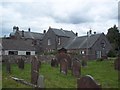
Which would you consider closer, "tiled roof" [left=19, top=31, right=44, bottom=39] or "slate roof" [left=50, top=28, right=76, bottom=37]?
"slate roof" [left=50, top=28, right=76, bottom=37]

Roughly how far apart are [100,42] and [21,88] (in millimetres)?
50550

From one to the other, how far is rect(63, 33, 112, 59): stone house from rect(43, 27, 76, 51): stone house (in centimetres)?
412

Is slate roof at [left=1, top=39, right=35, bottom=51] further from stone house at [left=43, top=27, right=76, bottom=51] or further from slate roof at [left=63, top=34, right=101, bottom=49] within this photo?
slate roof at [left=63, top=34, right=101, bottom=49]

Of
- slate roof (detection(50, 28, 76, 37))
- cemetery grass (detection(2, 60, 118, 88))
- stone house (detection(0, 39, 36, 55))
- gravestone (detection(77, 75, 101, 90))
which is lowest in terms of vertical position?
cemetery grass (detection(2, 60, 118, 88))

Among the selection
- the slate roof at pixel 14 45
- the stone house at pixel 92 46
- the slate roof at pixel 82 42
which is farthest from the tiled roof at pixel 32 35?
the stone house at pixel 92 46

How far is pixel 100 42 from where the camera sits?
61.9 meters

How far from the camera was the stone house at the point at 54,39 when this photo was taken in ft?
226

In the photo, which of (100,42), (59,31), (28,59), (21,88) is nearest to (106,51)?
(100,42)

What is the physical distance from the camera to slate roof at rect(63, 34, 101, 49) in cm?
6041

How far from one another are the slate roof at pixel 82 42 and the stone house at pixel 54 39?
91.7 inches

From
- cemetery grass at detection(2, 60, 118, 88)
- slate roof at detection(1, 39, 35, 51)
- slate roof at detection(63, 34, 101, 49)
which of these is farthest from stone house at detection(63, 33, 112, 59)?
cemetery grass at detection(2, 60, 118, 88)

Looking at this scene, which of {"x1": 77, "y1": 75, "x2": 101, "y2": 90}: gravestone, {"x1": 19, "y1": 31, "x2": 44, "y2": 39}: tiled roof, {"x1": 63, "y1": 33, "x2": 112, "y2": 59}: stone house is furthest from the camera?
{"x1": 19, "y1": 31, "x2": 44, "y2": 39}: tiled roof

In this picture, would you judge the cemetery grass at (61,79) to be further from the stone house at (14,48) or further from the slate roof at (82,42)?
the slate roof at (82,42)

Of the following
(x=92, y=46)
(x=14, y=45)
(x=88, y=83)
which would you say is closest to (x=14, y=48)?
(x=14, y=45)
